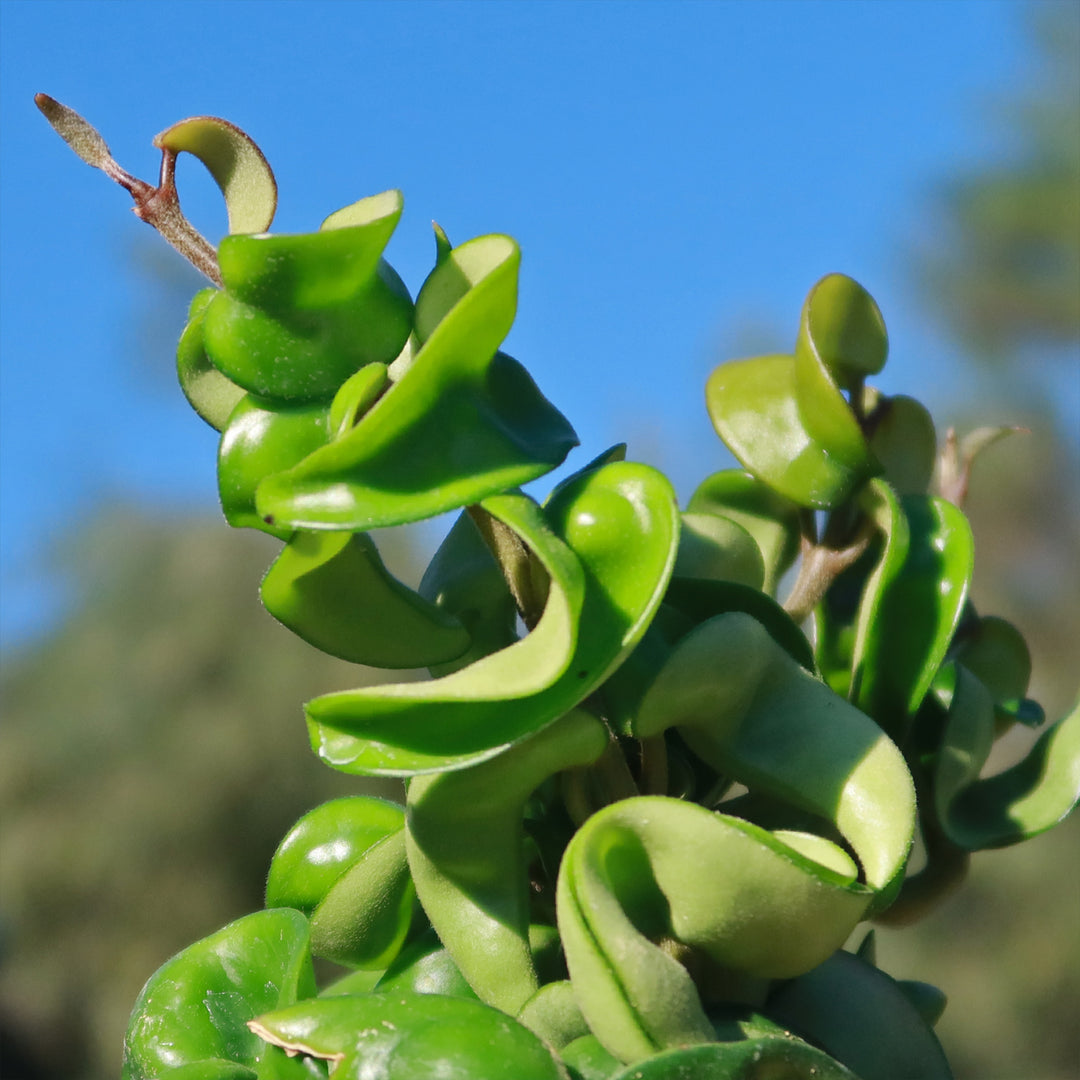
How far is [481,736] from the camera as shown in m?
0.26

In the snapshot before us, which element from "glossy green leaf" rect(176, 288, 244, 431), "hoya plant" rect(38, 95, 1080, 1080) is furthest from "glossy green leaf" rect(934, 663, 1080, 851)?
"glossy green leaf" rect(176, 288, 244, 431)

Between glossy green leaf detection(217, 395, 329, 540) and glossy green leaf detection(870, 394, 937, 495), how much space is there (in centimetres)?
21

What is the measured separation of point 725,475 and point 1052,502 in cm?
517

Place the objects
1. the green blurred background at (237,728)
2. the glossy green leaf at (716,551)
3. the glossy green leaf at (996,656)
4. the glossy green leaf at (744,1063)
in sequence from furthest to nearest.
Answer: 1. the green blurred background at (237,728)
2. the glossy green leaf at (996,656)
3. the glossy green leaf at (716,551)
4. the glossy green leaf at (744,1063)

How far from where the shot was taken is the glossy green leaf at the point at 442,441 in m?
0.25

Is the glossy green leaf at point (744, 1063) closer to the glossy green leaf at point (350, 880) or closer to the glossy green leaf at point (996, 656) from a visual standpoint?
the glossy green leaf at point (350, 880)

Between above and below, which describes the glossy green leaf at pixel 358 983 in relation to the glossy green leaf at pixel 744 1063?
below

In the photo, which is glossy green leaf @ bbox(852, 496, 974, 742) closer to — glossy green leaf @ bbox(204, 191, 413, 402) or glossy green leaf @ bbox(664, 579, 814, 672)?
glossy green leaf @ bbox(664, 579, 814, 672)

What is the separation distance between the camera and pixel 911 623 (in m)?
0.37

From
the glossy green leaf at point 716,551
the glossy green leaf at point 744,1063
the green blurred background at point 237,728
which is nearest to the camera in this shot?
the glossy green leaf at point 744,1063

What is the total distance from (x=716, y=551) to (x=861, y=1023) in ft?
0.42

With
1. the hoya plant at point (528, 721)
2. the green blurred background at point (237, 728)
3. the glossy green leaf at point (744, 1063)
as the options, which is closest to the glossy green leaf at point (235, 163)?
the hoya plant at point (528, 721)

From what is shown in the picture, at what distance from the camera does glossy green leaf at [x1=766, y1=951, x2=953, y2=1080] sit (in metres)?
0.32

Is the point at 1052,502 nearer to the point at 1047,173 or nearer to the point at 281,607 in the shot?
the point at 1047,173
